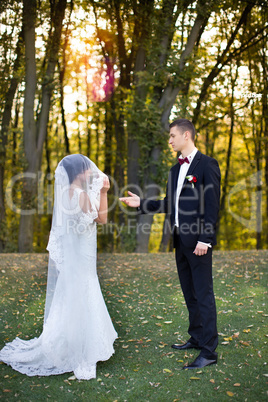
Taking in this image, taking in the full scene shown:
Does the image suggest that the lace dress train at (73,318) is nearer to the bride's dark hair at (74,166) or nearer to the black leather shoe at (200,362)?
the bride's dark hair at (74,166)

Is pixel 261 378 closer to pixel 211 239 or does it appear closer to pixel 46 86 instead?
pixel 211 239

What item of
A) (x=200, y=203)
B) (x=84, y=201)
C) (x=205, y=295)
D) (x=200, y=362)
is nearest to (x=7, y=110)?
(x=84, y=201)

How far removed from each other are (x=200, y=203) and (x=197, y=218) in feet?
0.48

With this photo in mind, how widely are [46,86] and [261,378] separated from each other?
952 centimetres

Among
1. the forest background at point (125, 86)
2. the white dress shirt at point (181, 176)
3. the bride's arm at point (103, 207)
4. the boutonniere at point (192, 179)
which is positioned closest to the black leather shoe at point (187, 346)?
the white dress shirt at point (181, 176)

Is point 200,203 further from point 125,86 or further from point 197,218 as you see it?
point 125,86

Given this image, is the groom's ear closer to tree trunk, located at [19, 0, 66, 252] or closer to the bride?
the bride

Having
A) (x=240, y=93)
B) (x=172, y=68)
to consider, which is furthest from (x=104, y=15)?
(x=240, y=93)

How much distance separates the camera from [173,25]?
10078mm

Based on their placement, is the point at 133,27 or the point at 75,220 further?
the point at 133,27

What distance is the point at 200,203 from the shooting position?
3.61 meters

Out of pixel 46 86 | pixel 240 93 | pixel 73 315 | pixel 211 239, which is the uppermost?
pixel 240 93

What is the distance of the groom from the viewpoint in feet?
11.6

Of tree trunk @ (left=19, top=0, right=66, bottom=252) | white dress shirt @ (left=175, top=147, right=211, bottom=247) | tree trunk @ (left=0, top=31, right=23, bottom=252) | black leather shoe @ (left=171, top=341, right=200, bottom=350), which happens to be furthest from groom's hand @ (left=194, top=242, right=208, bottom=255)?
tree trunk @ (left=0, top=31, right=23, bottom=252)
